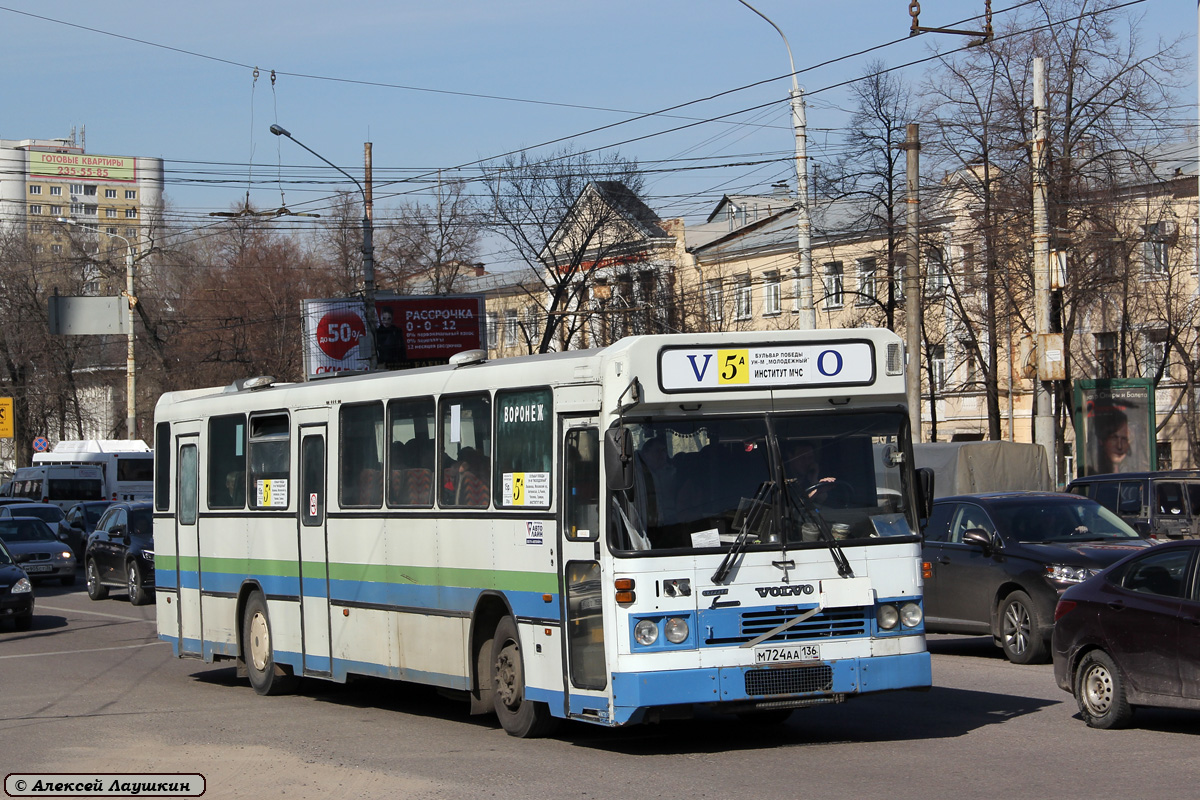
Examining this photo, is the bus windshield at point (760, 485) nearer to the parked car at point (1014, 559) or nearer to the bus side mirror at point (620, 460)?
the bus side mirror at point (620, 460)

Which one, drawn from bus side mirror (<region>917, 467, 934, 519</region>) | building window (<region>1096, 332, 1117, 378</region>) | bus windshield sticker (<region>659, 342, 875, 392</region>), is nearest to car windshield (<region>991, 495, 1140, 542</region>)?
bus side mirror (<region>917, 467, 934, 519</region>)

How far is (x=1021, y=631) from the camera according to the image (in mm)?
14438

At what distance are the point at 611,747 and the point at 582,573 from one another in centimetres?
Result: 135

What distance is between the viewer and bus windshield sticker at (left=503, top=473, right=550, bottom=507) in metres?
10.1

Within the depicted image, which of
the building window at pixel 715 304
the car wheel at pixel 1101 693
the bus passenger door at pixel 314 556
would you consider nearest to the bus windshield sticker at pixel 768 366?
the car wheel at pixel 1101 693

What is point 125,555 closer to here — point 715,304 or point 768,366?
point 768,366

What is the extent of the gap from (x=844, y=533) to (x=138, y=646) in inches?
502

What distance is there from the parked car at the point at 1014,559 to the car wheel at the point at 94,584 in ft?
59.1

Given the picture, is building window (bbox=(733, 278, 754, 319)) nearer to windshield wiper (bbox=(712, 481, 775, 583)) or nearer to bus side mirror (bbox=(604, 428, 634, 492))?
windshield wiper (bbox=(712, 481, 775, 583))

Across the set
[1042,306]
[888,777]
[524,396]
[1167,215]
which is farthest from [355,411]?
[1167,215]

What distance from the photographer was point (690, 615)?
920cm

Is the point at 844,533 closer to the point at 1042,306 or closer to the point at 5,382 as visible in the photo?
the point at 1042,306

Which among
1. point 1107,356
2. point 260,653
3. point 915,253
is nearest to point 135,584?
point 260,653

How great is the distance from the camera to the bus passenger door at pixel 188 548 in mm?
15695
